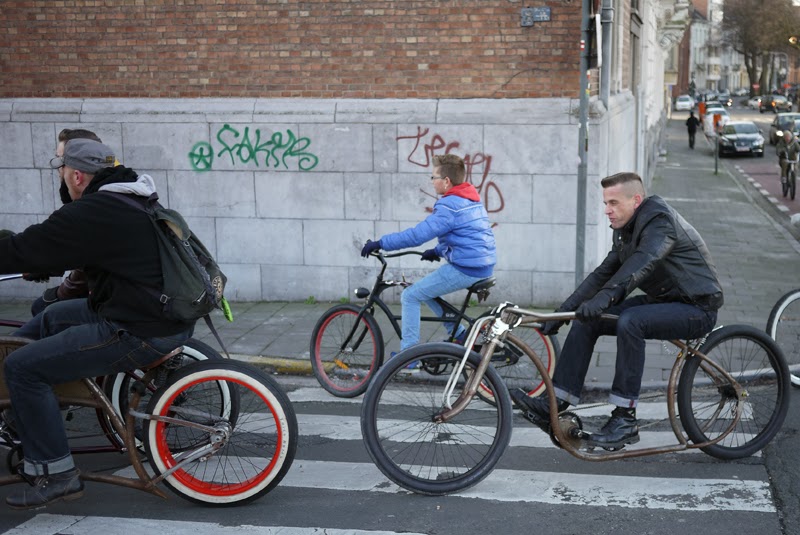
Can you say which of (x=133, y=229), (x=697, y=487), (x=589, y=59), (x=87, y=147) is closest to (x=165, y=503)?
(x=133, y=229)

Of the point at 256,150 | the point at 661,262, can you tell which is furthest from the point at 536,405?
the point at 256,150

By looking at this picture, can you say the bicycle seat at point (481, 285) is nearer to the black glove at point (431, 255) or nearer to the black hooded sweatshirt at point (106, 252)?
the black glove at point (431, 255)

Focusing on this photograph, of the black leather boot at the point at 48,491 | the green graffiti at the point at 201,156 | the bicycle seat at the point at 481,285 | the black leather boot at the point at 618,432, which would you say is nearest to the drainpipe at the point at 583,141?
the bicycle seat at the point at 481,285

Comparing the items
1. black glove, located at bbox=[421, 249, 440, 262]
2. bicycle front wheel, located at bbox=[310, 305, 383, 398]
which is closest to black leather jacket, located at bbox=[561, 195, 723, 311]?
black glove, located at bbox=[421, 249, 440, 262]

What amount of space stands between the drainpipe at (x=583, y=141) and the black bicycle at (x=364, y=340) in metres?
2.42

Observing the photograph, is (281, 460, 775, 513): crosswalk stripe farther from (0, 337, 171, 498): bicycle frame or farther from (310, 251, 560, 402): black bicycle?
(310, 251, 560, 402): black bicycle

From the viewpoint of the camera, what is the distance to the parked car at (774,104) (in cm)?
7581

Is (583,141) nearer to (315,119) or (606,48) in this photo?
(606,48)

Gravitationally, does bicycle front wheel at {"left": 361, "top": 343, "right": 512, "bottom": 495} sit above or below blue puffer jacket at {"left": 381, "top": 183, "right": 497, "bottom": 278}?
below

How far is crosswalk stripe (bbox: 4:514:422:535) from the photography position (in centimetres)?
447

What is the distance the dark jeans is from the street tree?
6715 cm

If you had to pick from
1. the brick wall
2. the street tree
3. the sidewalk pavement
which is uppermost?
the street tree

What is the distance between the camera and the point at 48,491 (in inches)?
179

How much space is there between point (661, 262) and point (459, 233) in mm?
1799
